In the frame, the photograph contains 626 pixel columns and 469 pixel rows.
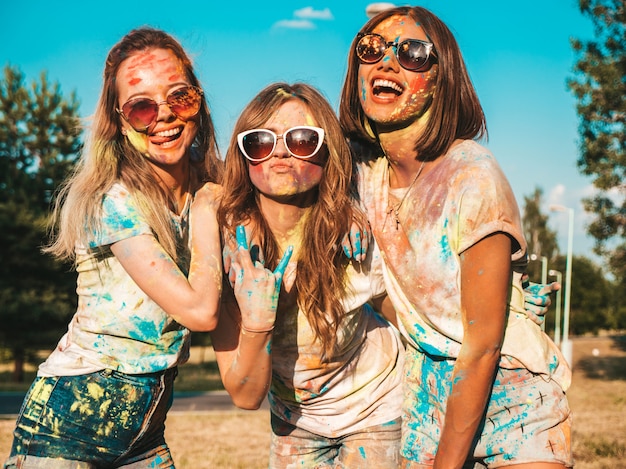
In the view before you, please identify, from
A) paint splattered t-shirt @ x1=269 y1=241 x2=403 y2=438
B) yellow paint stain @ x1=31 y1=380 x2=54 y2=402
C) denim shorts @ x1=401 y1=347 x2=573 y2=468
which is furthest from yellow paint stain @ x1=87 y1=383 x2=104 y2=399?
denim shorts @ x1=401 y1=347 x2=573 y2=468

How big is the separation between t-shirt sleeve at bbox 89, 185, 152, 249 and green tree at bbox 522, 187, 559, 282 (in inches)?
2065

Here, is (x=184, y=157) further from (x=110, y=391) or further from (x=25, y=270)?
(x=25, y=270)

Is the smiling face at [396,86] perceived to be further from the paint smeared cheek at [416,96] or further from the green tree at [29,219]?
the green tree at [29,219]

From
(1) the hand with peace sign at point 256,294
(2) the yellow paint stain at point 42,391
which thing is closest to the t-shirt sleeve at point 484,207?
(1) the hand with peace sign at point 256,294

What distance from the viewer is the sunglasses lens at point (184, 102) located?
10.2 feet

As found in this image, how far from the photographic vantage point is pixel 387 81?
2.88 metres

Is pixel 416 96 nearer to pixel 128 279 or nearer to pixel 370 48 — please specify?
pixel 370 48

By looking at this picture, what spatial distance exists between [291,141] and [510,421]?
56.7 inches

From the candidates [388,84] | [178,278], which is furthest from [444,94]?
[178,278]

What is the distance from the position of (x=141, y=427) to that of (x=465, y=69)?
2057mm

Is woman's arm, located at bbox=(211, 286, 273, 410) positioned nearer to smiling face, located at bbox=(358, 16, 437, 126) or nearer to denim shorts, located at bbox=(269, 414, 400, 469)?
denim shorts, located at bbox=(269, 414, 400, 469)

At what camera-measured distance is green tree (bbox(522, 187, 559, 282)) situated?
178 ft

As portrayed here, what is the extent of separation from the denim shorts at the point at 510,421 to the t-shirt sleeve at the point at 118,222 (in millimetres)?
1330

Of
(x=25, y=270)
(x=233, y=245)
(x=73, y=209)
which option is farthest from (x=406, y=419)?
(x=25, y=270)
